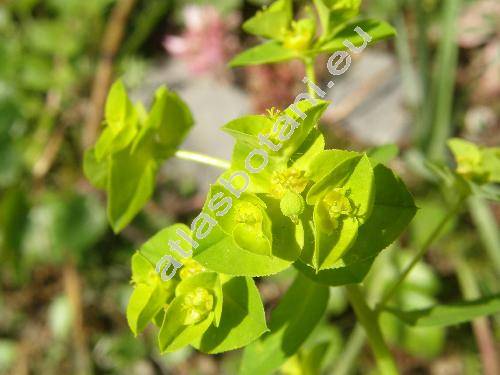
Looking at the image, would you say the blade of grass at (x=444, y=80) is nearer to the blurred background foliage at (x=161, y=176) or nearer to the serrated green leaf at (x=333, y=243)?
the blurred background foliage at (x=161, y=176)

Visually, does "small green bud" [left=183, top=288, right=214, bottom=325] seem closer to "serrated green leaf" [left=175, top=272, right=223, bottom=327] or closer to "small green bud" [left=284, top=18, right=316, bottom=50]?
"serrated green leaf" [left=175, top=272, right=223, bottom=327]

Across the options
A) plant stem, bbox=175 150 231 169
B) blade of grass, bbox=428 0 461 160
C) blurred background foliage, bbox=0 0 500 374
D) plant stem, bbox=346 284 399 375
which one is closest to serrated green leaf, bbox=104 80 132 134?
plant stem, bbox=175 150 231 169

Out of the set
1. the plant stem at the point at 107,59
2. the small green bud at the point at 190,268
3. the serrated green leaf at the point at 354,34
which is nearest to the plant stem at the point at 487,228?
the serrated green leaf at the point at 354,34

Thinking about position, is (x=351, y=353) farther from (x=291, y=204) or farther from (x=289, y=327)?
(x=291, y=204)

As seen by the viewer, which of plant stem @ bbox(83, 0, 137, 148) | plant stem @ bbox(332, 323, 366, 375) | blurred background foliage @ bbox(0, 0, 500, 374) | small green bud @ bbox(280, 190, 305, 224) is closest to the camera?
small green bud @ bbox(280, 190, 305, 224)

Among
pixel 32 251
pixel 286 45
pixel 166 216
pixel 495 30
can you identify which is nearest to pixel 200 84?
pixel 166 216

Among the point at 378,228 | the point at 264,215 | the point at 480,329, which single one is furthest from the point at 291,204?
the point at 480,329
